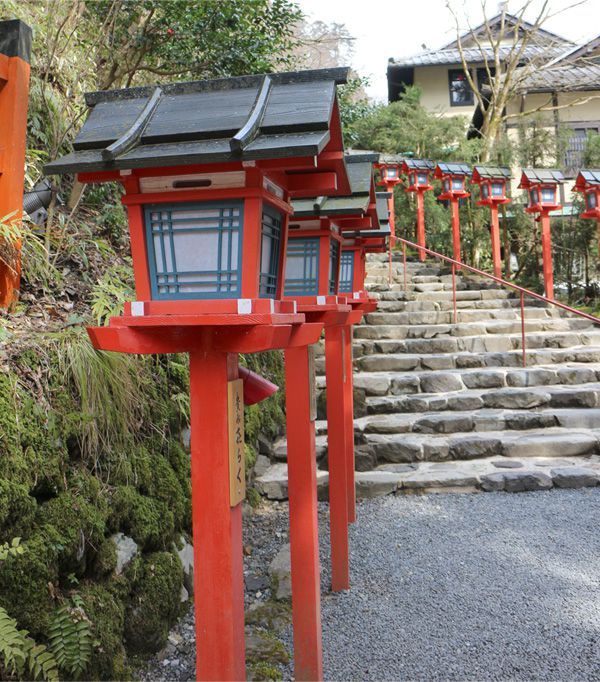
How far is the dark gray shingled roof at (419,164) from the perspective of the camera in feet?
44.4

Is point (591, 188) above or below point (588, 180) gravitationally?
below

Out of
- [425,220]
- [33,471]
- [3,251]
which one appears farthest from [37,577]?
[425,220]

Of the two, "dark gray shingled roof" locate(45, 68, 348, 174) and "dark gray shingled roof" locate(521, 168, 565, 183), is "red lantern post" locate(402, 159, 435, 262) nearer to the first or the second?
"dark gray shingled roof" locate(521, 168, 565, 183)

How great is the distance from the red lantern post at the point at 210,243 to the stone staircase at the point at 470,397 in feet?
12.5

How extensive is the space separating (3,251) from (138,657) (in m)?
2.36

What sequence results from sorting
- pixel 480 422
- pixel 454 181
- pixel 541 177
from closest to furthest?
pixel 480 422
pixel 541 177
pixel 454 181

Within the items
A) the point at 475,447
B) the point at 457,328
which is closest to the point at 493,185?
the point at 457,328

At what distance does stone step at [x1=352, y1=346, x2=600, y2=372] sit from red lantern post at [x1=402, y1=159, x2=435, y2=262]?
5383mm

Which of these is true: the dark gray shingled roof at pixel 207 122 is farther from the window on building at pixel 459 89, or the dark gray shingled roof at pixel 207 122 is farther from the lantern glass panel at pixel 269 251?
the window on building at pixel 459 89

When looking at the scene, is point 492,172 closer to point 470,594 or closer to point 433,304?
point 433,304

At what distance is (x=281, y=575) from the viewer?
3.93m

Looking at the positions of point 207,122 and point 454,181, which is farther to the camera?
point 454,181

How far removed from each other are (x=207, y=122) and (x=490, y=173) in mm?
11735

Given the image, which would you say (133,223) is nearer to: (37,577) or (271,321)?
(271,321)
